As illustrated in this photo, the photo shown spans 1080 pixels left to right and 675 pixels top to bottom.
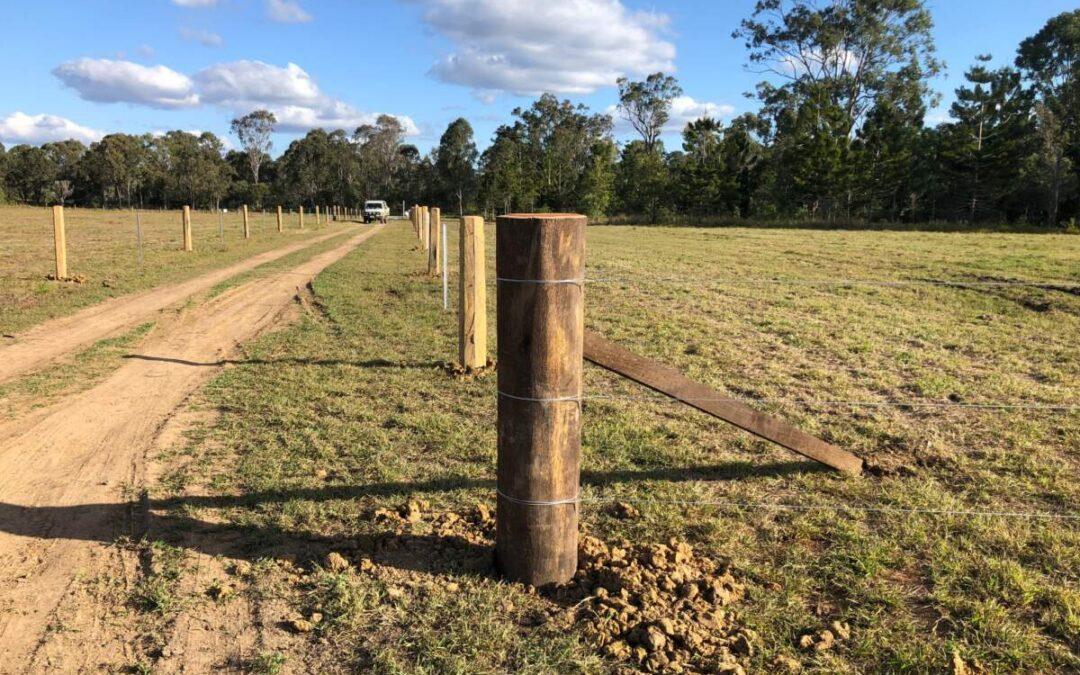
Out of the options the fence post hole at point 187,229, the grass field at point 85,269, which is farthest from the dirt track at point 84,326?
the fence post hole at point 187,229

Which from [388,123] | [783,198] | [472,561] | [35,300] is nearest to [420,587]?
[472,561]

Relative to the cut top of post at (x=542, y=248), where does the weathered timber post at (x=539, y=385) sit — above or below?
below

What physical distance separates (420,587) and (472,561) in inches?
11.4

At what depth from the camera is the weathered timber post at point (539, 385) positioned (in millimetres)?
2883

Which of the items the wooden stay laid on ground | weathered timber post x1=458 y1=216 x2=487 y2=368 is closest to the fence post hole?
weathered timber post x1=458 y1=216 x2=487 y2=368

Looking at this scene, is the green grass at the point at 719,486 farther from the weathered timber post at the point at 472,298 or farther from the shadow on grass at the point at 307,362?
the weathered timber post at the point at 472,298

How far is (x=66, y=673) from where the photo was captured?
2.64 m

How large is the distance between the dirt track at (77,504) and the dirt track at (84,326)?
1.00 meters

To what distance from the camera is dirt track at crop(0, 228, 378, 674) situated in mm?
2824

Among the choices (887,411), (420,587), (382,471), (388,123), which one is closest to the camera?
(420,587)

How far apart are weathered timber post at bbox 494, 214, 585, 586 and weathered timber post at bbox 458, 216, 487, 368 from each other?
4.11 metres

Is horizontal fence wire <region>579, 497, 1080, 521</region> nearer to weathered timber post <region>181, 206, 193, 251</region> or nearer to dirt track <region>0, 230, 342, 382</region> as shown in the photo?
dirt track <region>0, 230, 342, 382</region>

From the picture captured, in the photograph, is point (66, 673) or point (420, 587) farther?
point (420, 587)

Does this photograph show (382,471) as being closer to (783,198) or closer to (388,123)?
(783,198)
